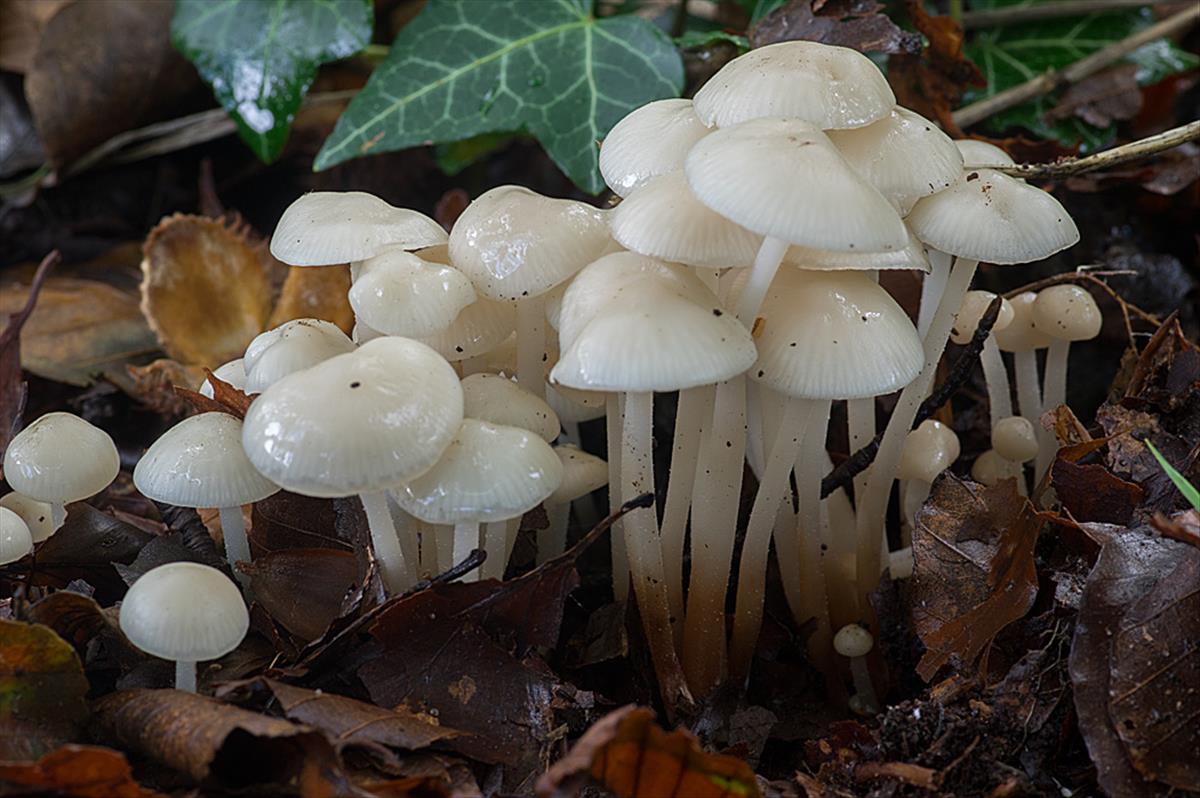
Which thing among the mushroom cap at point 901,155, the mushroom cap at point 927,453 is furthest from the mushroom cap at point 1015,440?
the mushroom cap at point 901,155

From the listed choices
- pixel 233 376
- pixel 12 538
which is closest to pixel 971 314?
pixel 233 376

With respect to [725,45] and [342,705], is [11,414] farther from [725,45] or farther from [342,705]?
[725,45]

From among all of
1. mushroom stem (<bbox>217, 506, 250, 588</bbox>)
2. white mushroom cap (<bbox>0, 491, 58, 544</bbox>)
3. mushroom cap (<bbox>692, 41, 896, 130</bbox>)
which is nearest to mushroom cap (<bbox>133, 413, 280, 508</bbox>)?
mushroom stem (<bbox>217, 506, 250, 588</bbox>)

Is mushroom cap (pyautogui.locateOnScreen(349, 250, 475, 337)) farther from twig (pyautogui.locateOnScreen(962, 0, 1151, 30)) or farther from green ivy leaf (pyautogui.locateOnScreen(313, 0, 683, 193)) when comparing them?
twig (pyautogui.locateOnScreen(962, 0, 1151, 30))

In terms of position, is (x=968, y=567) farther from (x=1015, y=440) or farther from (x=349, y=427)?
(x=349, y=427)

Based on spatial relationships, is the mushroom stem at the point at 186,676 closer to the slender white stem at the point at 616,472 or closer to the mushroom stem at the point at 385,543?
the mushroom stem at the point at 385,543
